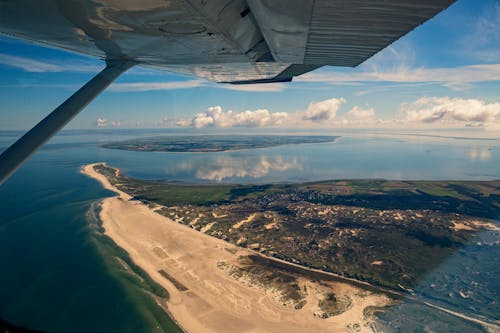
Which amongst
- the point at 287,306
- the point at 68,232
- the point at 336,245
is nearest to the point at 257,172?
the point at 336,245

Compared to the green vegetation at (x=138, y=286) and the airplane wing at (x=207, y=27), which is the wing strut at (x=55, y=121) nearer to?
the airplane wing at (x=207, y=27)

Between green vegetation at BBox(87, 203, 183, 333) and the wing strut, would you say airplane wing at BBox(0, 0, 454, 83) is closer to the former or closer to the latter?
the wing strut

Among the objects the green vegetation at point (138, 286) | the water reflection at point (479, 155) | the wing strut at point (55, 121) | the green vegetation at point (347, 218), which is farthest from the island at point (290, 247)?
the water reflection at point (479, 155)

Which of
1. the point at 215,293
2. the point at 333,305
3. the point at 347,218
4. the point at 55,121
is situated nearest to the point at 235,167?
the point at 347,218

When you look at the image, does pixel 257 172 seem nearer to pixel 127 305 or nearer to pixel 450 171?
pixel 127 305

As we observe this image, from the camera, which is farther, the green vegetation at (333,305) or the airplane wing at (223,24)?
the green vegetation at (333,305)
